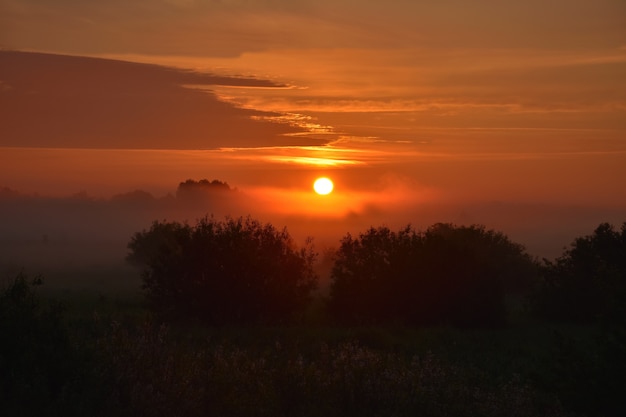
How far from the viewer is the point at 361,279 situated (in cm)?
3644

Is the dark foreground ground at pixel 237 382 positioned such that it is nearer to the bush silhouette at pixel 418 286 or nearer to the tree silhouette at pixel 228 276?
the tree silhouette at pixel 228 276

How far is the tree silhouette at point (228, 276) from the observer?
33.1 m

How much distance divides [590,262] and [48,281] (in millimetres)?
45979

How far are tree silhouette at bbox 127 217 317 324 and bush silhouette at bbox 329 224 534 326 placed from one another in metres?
2.16

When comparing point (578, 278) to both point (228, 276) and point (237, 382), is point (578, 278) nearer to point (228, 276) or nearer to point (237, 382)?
point (228, 276)

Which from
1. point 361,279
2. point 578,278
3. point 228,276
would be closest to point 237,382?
point 228,276

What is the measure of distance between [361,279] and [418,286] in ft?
8.88

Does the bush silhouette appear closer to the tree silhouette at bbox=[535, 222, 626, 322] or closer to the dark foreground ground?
the tree silhouette at bbox=[535, 222, 626, 322]

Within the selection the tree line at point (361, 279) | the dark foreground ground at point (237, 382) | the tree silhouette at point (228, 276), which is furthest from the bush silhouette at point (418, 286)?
the dark foreground ground at point (237, 382)

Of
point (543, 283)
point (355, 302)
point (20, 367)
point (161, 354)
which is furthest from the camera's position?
point (543, 283)

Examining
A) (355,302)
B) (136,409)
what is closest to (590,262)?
(355,302)

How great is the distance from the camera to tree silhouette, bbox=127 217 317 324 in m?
33.1

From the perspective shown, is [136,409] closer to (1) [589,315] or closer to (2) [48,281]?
(1) [589,315]

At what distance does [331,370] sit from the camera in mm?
13633
